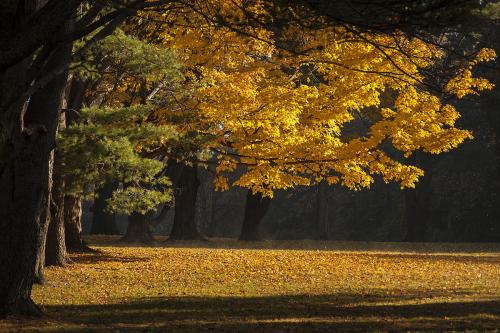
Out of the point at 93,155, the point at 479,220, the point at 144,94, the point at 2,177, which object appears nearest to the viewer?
the point at 2,177

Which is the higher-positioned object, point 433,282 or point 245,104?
point 245,104

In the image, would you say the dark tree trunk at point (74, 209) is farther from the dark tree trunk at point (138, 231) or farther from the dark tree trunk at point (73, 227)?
the dark tree trunk at point (138, 231)

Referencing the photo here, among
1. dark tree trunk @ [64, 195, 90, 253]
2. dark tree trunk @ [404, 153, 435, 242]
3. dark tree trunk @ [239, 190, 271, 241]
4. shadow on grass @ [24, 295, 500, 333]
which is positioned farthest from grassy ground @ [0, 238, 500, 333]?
dark tree trunk @ [404, 153, 435, 242]

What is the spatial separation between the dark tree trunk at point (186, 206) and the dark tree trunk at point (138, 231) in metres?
2.23

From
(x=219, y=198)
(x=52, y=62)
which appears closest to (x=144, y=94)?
(x=52, y=62)

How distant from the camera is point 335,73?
2248 centimetres

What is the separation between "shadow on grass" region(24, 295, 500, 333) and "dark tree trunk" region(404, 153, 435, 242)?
3244 cm

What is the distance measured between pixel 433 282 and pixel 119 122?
808 cm

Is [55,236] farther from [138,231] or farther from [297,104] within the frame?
[138,231]

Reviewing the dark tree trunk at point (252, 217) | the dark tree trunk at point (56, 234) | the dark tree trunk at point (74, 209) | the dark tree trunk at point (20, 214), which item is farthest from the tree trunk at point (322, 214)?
the dark tree trunk at point (20, 214)

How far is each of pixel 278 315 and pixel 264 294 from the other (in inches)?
129

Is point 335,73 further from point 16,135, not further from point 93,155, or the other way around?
point 16,135

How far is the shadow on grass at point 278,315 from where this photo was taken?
1248cm

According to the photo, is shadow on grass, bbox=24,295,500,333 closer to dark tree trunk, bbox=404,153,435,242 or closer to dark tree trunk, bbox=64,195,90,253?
dark tree trunk, bbox=64,195,90,253
